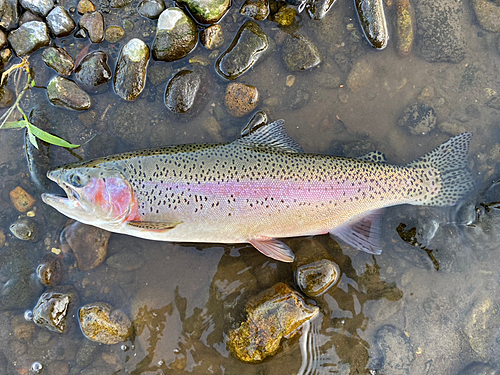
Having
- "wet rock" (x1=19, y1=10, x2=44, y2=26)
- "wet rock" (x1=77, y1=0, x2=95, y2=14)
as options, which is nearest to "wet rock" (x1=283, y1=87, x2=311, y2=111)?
"wet rock" (x1=77, y1=0, x2=95, y2=14)

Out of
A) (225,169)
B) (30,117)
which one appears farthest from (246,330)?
(30,117)

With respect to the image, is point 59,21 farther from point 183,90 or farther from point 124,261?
point 124,261

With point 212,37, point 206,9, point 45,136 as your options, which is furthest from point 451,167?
point 45,136

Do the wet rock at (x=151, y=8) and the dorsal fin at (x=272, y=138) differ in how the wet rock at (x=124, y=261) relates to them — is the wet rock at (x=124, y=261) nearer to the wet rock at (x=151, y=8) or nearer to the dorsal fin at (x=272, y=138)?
the dorsal fin at (x=272, y=138)

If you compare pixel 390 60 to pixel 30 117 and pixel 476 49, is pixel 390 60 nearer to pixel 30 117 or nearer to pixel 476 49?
pixel 476 49

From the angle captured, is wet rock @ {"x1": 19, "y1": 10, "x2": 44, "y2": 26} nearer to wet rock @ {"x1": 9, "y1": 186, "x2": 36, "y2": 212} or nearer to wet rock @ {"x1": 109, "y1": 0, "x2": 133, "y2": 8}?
wet rock @ {"x1": 109, "y1": 0, "x2": 133, "y2": 8}

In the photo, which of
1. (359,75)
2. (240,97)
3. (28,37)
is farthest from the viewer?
(359,75)
